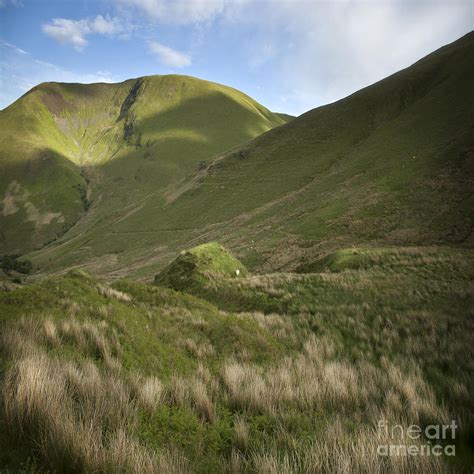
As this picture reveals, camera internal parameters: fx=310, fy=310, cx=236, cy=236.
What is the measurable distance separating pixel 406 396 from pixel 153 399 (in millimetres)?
3759

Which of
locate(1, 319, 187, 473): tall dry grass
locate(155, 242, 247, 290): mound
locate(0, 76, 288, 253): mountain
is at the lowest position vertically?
locate(155, 242, 247, 290): mound

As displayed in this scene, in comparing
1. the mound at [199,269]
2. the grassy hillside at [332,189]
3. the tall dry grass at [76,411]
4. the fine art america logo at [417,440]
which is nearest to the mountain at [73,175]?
the grassy hillside at [332,189]

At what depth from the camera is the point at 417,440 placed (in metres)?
3.29

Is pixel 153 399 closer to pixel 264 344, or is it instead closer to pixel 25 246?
pixel 264 344

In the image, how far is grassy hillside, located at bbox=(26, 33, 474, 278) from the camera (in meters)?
34.1

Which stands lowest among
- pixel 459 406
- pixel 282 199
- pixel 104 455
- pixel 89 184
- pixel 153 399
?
pixel 459 406

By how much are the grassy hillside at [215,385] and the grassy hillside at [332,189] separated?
856 inches

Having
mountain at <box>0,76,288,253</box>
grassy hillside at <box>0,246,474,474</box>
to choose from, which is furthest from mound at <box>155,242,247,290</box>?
mountain at <box>0,76,288,253</box>

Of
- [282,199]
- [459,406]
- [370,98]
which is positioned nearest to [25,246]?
[282,199]

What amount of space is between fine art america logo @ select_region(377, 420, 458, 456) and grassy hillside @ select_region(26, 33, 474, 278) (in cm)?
2677

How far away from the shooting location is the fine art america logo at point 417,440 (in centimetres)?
292

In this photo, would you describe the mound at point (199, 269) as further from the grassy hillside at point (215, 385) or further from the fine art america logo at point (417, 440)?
the fine art america logo at point (417, 440)

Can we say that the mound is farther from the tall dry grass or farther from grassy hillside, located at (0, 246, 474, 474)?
the tall dry grass

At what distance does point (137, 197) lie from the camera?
152500 millimetres
